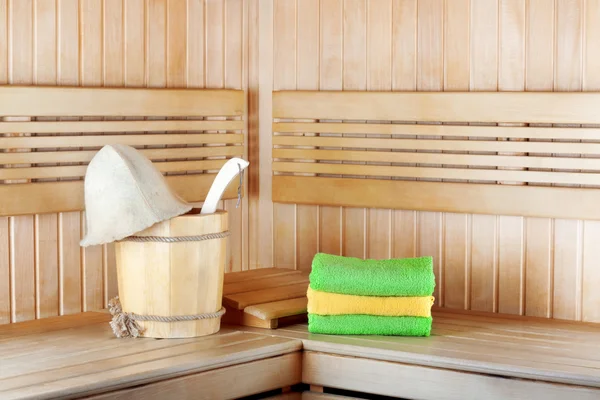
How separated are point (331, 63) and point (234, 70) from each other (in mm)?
333

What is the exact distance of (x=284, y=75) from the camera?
3312 mm

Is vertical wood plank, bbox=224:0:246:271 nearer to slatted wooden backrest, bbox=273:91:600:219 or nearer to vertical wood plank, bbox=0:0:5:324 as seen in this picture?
slatted wooden backrest, bbox=273:91:600:219

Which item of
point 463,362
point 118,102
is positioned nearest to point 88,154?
point 118,102

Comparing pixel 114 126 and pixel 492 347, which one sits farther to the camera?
pixel 114 126

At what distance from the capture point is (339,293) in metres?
2.63

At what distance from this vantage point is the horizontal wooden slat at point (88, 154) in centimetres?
269

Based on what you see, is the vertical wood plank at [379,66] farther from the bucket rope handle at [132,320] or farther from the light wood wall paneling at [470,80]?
the bucket rope handle at [132,320]

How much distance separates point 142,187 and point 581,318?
51.6 inches

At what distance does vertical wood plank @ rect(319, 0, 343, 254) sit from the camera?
3.20 m

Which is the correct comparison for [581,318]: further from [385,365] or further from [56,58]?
[56,58]

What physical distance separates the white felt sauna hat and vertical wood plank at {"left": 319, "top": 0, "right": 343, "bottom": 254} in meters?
0.77

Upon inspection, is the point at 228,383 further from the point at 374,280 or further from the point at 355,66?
the point at 355,66

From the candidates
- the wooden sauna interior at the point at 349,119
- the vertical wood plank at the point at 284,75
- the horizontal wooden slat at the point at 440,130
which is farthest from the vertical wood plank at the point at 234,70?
the horizontal wooden slat at the point at 440,130

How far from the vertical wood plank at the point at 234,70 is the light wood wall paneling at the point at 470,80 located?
0.15 metres
